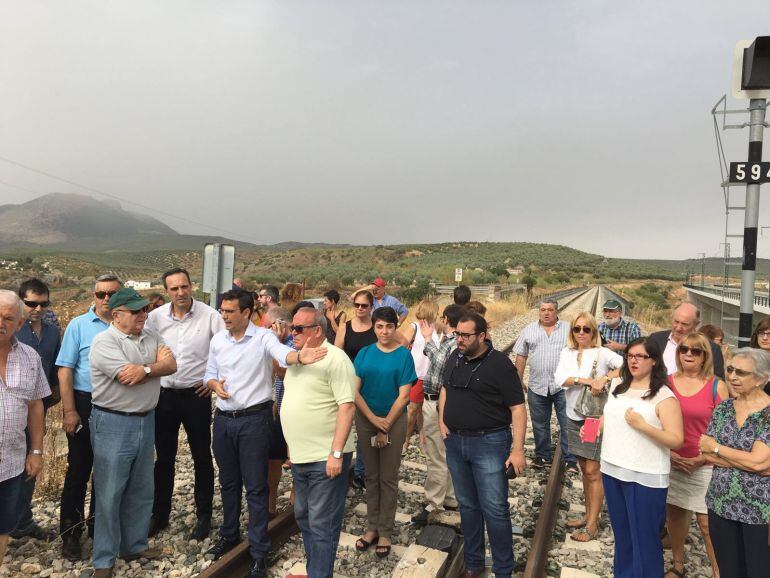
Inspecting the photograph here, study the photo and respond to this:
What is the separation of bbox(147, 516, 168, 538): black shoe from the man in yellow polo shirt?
1.76 meters

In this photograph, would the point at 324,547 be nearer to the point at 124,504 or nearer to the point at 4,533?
the point at 124,504

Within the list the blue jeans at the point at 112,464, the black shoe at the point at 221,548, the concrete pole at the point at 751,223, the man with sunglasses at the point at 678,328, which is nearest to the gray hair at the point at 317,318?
the blue jeans at the point at 112,464

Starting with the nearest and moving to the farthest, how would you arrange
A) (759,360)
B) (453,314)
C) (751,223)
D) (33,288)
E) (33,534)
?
1. (759,360)
2. (33,534)
3. (33,288)
4. (453,314)
5. (751,223)

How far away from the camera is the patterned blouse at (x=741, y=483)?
3055 millimetres

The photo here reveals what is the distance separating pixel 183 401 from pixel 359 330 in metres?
1.84

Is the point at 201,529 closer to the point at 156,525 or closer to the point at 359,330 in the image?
the point at 156,525

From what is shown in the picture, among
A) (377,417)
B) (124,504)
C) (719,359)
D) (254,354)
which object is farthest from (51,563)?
(719,359)

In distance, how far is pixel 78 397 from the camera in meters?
4.27

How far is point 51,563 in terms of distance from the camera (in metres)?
4.07

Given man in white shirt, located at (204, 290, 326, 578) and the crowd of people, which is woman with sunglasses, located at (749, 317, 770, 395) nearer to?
the crowd of people

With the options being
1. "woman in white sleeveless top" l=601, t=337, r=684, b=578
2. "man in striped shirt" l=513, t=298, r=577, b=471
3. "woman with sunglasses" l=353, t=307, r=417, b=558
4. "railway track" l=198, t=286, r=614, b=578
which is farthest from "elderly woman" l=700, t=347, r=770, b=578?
"man in striped shirt" l=513, t=298, r=577, b=471

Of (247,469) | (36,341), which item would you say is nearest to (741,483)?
(247,469)

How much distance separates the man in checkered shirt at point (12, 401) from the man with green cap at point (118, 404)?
15.8 inches

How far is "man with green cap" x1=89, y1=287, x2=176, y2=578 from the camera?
3.76 m
